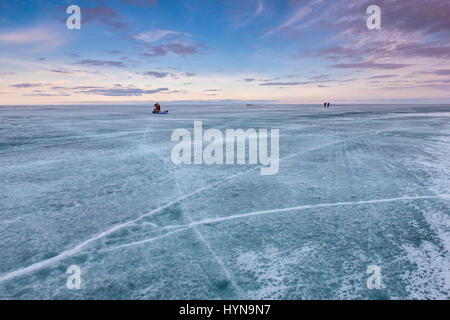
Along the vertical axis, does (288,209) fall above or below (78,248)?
above

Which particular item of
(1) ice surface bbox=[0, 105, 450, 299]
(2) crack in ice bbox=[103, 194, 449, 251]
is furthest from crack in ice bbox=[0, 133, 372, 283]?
(2) crack in ice bbox=[103, 194, 449, 251]

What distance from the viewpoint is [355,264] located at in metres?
2.01

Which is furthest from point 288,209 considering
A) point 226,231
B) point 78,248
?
point 78,248

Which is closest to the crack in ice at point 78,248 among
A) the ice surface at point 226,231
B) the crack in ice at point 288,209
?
the ice surface at point 226,231

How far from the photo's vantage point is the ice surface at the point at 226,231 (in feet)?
6.01

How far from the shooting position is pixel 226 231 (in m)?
2.57

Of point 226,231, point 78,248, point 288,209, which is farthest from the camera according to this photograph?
point 288,209

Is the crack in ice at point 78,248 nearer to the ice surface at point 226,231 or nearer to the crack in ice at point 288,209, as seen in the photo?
the ice surface at point 226,231

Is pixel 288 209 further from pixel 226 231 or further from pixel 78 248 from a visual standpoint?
pixel 78 248

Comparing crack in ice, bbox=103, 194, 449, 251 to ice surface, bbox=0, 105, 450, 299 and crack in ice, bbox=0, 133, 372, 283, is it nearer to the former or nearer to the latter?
ice surface, bbox=0, 105, 450, 299

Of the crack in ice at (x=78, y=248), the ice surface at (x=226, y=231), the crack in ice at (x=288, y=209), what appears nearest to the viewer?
the ice surface at (x=226, y=231)

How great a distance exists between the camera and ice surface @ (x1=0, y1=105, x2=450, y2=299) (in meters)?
1.83

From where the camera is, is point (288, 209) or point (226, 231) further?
point (288, 209)
